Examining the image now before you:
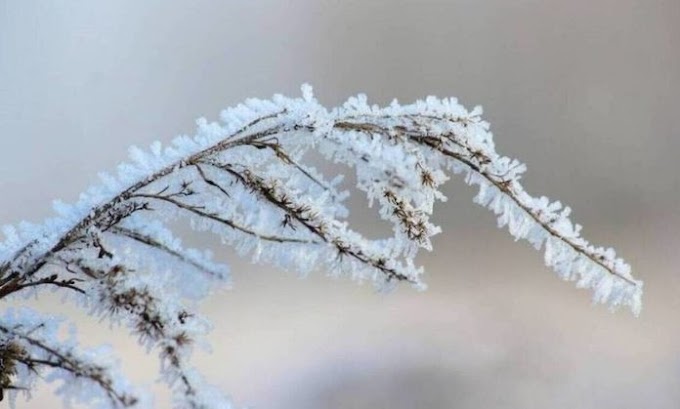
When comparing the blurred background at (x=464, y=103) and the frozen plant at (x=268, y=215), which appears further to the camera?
the blurred background at (x=464, y=103)

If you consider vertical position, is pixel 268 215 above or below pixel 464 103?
below

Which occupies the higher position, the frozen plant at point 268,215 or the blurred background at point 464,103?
the blurred background at point 464,103

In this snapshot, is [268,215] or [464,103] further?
[464,103]

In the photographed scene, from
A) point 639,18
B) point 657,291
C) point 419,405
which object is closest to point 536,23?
point 639,18

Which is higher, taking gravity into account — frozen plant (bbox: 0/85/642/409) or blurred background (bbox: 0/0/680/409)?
blurred background (bbox: 0/0/680/409)
